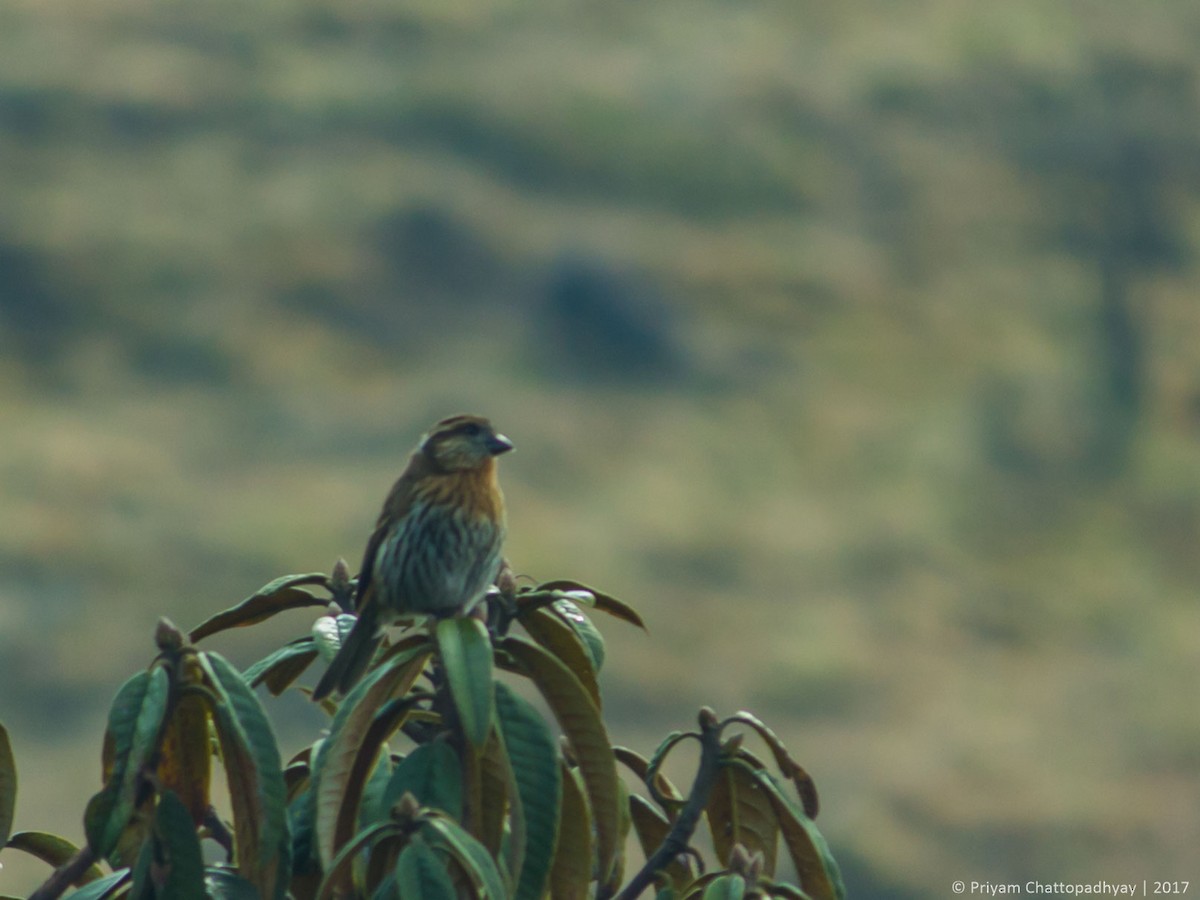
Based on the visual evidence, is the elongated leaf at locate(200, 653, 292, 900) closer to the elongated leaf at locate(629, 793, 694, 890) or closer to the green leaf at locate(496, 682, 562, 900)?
the green leaf at locate(496, 682, 562, 900)

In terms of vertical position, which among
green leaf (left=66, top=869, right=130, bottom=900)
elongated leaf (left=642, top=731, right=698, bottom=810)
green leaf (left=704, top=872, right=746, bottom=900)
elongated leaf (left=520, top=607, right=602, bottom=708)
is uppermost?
elongated leaf (left=520, top=607, right=602, bottom=708)

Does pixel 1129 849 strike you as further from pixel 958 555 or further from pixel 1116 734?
pixel 958 555

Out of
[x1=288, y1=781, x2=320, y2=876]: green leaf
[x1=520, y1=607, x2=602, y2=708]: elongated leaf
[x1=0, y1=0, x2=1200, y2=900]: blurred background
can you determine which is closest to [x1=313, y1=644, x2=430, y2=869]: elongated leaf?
[x1=288, y1=781, x2=320, y2=876]: green leaf

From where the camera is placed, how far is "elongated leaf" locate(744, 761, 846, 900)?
10.4 ft

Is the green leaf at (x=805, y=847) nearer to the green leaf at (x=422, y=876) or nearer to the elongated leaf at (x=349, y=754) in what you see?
the elongated leaf at (x=349, y=754)

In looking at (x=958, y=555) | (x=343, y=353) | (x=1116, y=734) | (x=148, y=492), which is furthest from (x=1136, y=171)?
(x=148, y=492)

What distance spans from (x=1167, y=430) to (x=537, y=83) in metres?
12.4

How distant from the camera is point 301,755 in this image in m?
3.32

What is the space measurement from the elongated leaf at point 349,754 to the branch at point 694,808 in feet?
1.44

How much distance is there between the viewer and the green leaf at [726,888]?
8.91 ft

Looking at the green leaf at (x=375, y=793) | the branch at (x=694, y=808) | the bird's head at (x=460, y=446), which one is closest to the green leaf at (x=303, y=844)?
the green leaf at (x=375, y=793)

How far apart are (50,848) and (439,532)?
127 centimetres

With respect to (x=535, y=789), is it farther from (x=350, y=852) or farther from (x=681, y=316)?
(x=681, y=316)

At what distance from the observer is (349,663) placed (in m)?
3.61
